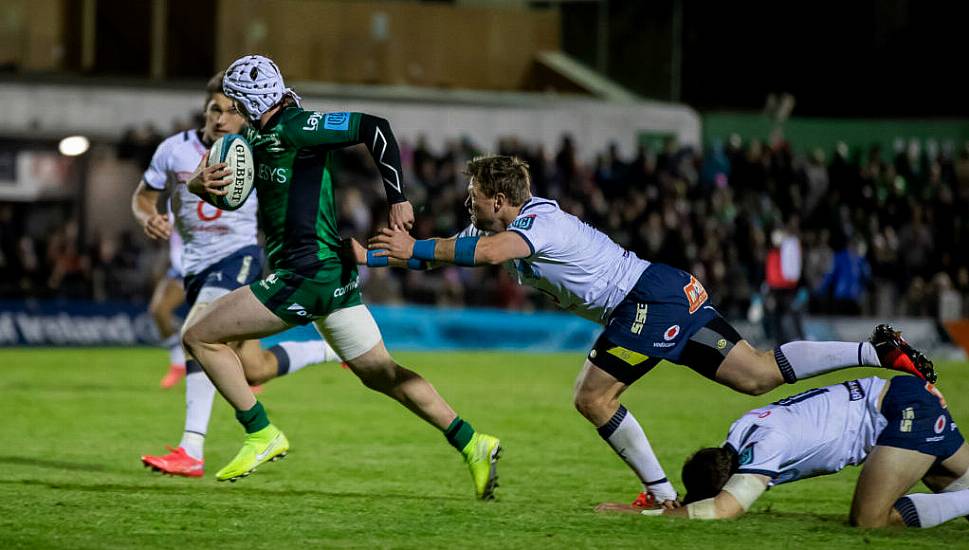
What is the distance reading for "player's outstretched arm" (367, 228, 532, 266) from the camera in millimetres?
7109

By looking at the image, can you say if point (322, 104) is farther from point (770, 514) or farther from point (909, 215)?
point (770, 514)

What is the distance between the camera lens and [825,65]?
3259cm

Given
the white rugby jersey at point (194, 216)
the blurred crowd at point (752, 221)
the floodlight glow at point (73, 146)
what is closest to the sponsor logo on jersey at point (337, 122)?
the white rugby jersey at point (194, 216)

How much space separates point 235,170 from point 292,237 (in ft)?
1.57

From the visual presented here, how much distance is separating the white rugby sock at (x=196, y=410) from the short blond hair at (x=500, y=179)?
8.24ft

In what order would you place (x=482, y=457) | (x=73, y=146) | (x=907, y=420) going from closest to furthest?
1. (x=907, y=420)
2. (x=482, y=457)
3. (x=73, y=146)

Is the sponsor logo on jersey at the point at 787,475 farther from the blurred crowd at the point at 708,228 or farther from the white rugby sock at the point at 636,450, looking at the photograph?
the blurred crowd at the point at 708,228

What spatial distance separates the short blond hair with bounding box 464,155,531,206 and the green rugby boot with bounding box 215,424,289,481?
186 centimetres

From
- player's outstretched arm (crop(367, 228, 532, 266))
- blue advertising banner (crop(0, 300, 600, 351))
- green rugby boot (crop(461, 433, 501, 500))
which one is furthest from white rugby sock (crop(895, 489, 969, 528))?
blue advertising banner (crop(0, 300, 600, 351))

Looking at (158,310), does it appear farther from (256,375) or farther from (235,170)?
(235,170)

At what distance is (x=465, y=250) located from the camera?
714cm

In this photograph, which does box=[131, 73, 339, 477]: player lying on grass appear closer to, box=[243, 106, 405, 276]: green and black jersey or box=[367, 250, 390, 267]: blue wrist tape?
box=[243, 106, 405, 276]: green and black jersey

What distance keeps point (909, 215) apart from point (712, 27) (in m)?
7.72

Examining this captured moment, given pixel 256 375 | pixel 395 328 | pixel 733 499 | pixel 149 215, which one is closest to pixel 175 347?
pixel 149 215
